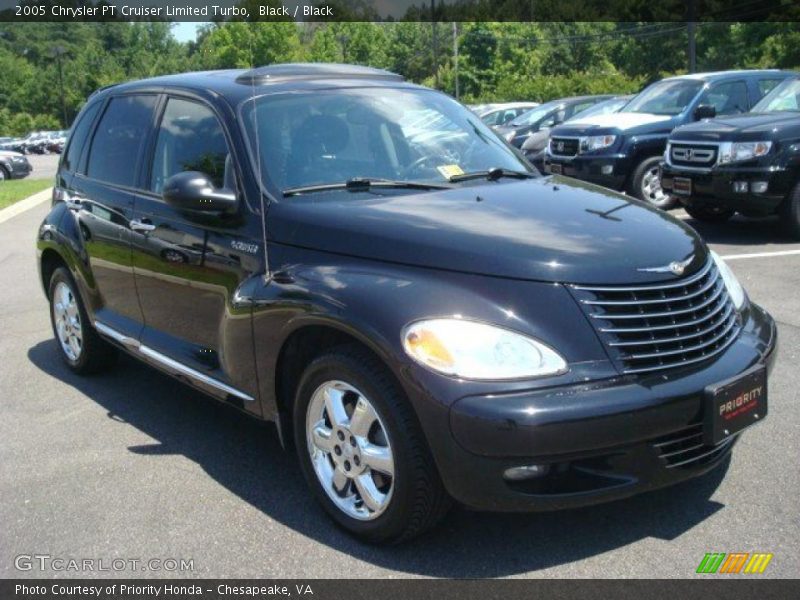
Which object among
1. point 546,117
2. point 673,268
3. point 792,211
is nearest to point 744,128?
point 792,211

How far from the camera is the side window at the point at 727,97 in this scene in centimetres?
1209

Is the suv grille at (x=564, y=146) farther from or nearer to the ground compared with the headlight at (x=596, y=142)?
nearer to the ground

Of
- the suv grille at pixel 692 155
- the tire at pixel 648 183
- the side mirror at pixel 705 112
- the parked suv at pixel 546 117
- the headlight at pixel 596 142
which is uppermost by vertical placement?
the side mirror at pixel 705 112

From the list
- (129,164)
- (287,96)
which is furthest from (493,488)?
(129,164)

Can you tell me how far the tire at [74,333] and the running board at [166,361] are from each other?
31cm

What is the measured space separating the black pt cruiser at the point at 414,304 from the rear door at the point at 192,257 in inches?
0.5

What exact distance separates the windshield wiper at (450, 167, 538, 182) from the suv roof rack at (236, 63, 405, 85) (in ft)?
2.96

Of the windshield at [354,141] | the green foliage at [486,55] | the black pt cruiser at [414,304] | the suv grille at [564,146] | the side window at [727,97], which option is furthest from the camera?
the green foliage at [486,55]

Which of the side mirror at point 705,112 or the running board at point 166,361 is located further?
A: the side mirror at point 705,112

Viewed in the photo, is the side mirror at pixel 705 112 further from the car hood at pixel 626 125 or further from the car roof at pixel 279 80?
the car roof at pixel 279 80

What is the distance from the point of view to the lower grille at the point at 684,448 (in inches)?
126

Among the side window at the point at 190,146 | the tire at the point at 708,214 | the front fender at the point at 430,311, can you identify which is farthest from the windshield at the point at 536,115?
the front fender at the point at 430,311

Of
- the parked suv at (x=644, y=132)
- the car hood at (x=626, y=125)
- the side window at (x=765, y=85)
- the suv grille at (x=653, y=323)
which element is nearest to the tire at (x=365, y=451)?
the suv grille at (x=653, y=323)

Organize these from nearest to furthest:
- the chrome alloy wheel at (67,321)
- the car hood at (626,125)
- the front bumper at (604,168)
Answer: the chrome alloy wheel at (67,321) → the front bumper at (604,168) → the car hood at (626,125)
